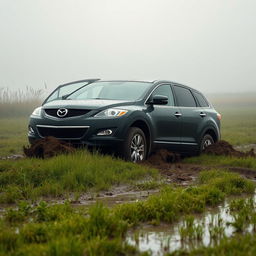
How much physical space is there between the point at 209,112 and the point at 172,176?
3703 millimetres

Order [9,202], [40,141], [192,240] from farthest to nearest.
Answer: [40,141], [9,202], [192,240]

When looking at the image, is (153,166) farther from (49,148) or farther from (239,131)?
(239,131)

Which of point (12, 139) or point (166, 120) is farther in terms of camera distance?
point (12, 139)

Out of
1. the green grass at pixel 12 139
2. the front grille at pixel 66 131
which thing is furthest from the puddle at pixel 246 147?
the front grille at pixel 66 131

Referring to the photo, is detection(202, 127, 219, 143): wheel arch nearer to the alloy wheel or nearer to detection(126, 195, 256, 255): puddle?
the alloy wheel

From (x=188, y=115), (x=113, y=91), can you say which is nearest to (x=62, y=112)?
(x=113, y=91)

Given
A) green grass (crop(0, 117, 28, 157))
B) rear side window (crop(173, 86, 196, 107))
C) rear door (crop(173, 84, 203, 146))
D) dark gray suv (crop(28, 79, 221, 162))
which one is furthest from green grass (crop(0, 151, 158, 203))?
green grass (crop(0, 117, 28, 157))

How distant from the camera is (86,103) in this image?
1042 cm

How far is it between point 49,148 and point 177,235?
5.06 m

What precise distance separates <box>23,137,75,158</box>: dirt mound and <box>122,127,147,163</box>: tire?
3.22 feet

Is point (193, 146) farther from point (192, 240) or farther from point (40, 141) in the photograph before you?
point (192, 240)

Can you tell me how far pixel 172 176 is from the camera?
10078 mm

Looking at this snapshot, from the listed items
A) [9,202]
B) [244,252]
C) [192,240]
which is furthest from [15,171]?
[244,252]

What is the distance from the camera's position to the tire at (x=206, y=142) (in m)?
12.9
